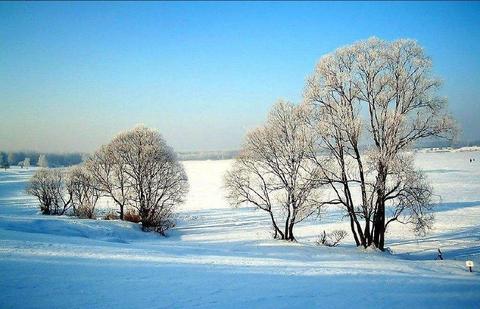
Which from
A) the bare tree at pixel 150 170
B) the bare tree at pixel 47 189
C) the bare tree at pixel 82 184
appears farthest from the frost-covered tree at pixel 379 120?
the bare tree at pixel 47 189

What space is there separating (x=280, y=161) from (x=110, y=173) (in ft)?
87.0

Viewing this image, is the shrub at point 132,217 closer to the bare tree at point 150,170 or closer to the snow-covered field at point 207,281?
the bare tree at point 150,170

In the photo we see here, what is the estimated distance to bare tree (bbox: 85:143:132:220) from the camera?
3741 cm

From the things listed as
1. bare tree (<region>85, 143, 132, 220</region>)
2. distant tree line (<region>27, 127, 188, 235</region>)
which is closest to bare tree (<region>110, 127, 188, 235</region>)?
distant tree line (<region>27, 127, 188, 235</region>)

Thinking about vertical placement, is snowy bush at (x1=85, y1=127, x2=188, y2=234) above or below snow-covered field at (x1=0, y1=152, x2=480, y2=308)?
above

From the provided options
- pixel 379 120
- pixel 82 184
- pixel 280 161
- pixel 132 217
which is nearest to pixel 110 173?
pixel 82 184

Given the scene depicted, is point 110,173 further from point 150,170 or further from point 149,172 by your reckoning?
point 150,170

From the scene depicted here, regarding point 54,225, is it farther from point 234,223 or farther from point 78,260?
point 234,223

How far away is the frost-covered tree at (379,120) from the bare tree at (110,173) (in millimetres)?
25553

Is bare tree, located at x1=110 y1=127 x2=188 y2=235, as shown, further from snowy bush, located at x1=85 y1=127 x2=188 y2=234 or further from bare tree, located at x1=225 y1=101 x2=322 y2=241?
bare tree, located at x1=225 y1=101 x2=322 y2=241

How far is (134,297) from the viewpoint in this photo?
8836mm

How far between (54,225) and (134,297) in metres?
16.6

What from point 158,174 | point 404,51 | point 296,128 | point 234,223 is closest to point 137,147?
point 158,174

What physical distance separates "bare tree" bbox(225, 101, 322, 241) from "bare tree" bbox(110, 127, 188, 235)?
1072 cm
